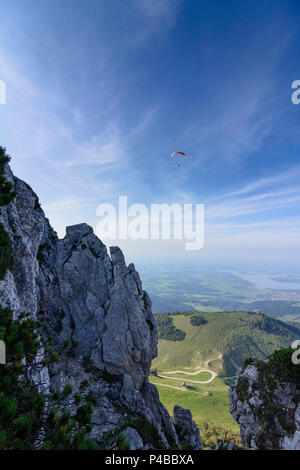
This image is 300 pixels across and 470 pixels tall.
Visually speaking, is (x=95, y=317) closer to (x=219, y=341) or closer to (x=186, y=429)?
(x=186, y=429)

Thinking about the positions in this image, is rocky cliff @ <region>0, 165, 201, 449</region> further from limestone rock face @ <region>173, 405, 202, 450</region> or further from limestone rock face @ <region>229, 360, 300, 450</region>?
limestone rock face @ <region>229, 360, 300, 450</region>

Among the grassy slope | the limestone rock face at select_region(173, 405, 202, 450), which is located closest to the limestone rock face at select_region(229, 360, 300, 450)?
the limestone rock face at select_region(173, 405, 202, 450)

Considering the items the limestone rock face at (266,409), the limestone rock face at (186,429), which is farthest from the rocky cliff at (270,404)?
the limestone rock face at (186,429)

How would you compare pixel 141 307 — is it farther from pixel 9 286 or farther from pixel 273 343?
pixel 273 343

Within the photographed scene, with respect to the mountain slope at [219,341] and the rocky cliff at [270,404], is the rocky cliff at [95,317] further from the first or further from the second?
the mountain slope at [219,341]

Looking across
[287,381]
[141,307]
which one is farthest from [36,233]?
[287,381]

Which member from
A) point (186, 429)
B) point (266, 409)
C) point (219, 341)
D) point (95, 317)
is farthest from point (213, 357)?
point (95, 317)
